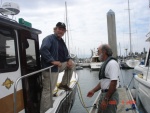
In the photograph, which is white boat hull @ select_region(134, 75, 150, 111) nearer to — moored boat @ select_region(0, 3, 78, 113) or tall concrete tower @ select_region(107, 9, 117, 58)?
moored boat @ select_region(0, 3, 78, 113)

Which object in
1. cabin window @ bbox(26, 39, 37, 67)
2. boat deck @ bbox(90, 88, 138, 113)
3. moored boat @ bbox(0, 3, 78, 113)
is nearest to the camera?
moored boat @ bbox(0, 3, 78, 113)

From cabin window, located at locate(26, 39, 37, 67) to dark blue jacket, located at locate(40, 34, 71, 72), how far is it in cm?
18

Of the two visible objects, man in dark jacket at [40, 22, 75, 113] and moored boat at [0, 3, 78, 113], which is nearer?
moored boat at [0, 3, 78, 113]

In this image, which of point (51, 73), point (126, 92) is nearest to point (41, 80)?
point (51, 73)

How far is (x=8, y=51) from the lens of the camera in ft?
12.0

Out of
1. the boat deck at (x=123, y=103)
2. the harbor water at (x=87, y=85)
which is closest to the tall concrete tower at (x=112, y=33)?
the harbor water at (x=87, y=85)

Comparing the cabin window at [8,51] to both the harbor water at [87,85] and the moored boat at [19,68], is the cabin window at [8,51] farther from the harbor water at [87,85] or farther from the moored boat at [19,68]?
the harbor water at [87,85]

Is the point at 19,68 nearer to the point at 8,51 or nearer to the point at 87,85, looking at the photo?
the point at 8,51

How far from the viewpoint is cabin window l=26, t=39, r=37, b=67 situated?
14.0 feet

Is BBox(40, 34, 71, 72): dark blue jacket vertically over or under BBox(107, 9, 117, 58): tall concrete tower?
under

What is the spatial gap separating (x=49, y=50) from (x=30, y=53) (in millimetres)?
502

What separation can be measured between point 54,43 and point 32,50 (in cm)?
53

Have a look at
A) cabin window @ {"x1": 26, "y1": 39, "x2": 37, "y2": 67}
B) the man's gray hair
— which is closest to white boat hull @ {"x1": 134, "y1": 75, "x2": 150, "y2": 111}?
the man's gray hair

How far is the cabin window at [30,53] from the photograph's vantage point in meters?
4.25
